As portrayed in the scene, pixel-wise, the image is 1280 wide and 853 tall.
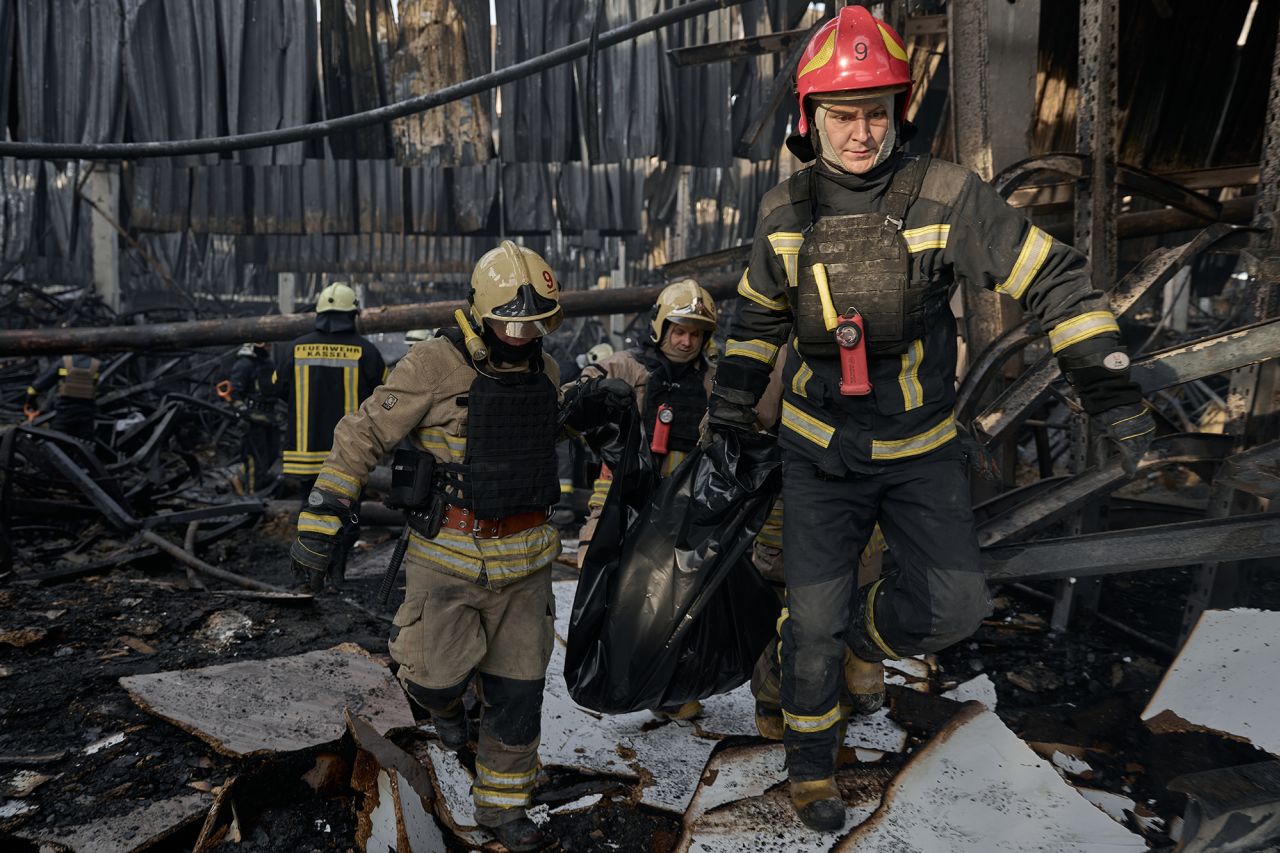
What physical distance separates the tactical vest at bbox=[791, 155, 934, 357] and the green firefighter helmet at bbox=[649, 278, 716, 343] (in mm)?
1198

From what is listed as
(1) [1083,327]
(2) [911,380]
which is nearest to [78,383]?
(2) [911,380]

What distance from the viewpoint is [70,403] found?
23.7ft

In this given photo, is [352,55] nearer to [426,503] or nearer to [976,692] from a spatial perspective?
[426,503]

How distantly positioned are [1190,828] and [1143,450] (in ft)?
3.18

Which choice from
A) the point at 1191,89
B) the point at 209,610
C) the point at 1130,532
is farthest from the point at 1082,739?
the point at 1191,89

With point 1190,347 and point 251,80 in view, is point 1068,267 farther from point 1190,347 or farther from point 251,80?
point 251,80

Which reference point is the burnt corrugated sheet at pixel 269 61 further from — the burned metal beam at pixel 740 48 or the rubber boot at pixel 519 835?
the rubber boot at pixel 519 835

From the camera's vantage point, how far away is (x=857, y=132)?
2.27 metres

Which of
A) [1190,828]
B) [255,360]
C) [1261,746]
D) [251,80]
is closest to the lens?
[1190,828]

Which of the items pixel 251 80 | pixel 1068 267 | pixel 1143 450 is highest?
pixel 251 80

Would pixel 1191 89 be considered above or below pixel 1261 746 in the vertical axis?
above

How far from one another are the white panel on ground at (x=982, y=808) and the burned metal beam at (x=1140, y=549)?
0.58 m

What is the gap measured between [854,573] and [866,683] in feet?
1.91

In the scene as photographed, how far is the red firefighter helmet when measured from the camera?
220 centimetres
